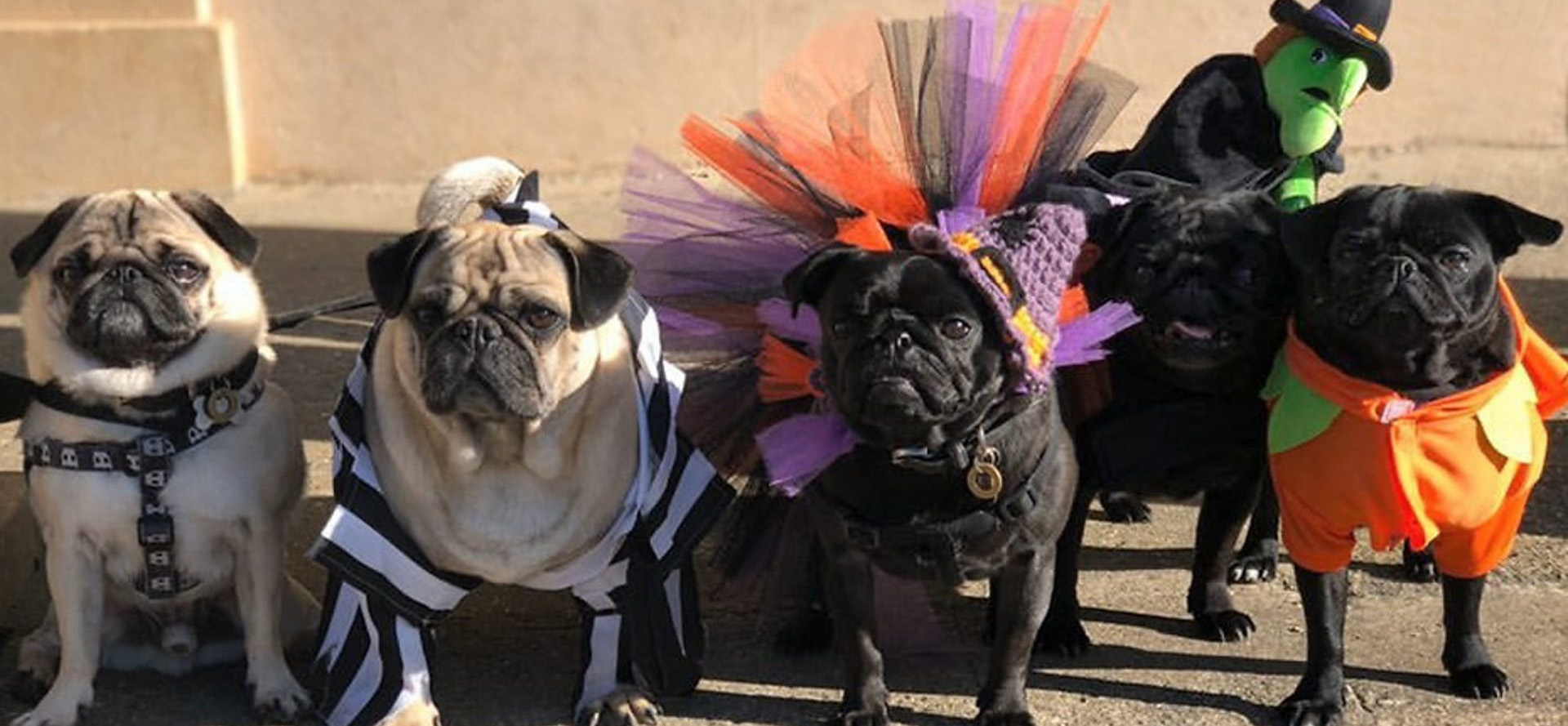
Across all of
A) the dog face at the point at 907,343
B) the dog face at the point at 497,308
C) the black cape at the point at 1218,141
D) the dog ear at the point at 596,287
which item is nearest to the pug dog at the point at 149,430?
the dog face at the point at 497,308

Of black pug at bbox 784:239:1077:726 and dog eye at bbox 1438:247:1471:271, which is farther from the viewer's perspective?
dog eye at bbox 1438:247:1471:271

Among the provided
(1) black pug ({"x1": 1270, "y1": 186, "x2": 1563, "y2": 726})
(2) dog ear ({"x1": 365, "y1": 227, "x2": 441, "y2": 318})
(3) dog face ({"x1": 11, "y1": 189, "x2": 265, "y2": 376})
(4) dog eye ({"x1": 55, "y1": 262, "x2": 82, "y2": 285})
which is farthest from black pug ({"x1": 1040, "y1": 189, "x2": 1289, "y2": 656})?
(4) dog eye ({"x1": 55, "y1": 262, "x2": 82, "y2": 285})

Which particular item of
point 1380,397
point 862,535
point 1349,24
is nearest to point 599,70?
point 1349,24

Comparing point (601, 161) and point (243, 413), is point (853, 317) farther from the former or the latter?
point (601, 161)

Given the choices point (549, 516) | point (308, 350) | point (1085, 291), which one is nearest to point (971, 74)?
point (1085, 291)

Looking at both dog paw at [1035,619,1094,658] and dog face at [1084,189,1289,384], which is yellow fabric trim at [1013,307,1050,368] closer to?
dog face at [1084,189,1289,384]

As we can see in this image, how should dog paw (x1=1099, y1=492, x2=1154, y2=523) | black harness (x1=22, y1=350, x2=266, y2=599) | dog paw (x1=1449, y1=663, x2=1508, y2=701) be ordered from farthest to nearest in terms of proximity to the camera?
dog paw (x1=1099, y1=492, x2=1154, y2=523), dog paw (x1=1449, y1=663, x2=1508, y2=701), black harness (x1=22, y1=350, x2=266, y2=599)

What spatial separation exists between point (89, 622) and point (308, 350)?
3.24 metres

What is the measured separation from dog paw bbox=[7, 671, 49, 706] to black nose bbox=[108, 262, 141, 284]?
987mm

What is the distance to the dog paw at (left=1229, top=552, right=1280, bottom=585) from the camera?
4.67 m

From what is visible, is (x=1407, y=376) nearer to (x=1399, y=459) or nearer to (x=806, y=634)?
(x=1399, y=459)

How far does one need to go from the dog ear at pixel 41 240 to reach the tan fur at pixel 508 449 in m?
0.73

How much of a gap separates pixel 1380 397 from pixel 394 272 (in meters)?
2.08

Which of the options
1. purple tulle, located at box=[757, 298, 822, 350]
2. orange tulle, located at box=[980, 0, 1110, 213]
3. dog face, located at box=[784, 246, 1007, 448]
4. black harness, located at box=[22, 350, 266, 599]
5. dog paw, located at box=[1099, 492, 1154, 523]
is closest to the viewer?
dog face, located at box=[784, 246, 1007, 448]
